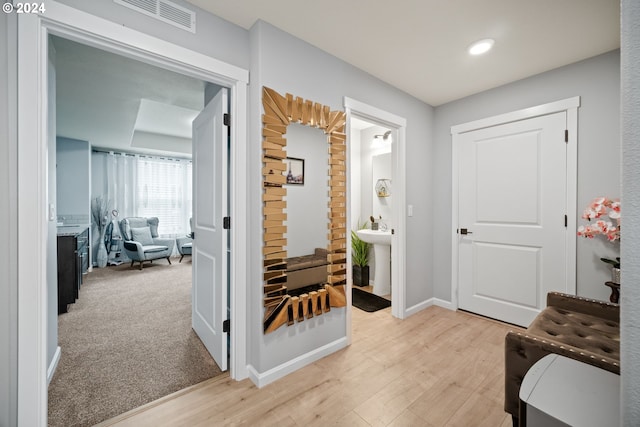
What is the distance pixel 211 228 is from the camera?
7.00ft

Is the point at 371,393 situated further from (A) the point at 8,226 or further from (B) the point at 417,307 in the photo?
(A) the point at 8,226

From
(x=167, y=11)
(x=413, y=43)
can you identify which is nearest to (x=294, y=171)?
(x=167, y=11)

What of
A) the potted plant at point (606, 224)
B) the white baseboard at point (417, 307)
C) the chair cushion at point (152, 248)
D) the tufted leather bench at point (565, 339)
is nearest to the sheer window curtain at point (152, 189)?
the chair cushion at point (152, 248)

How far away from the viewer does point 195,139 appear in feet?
8.41

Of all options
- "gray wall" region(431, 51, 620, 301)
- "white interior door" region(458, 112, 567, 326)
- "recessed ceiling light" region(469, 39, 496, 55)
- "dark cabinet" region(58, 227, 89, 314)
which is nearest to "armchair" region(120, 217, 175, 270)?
"dark cabinet" region(58, 227, 89, 314)

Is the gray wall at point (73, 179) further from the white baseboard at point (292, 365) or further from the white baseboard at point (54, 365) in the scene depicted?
the white baseboard at point (292, 365)

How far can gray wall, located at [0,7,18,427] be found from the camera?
1.21 meters

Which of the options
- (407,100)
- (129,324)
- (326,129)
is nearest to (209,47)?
(326,129)

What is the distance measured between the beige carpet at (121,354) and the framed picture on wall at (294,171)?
152 centimetres

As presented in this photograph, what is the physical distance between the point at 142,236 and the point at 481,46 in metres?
6.21

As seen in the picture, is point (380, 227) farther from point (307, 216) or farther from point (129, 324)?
point (129, 324)

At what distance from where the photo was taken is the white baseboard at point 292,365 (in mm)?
1840

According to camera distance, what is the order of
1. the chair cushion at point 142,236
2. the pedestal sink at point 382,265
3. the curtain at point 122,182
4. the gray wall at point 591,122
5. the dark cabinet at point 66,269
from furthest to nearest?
the curtain at point 122,182 → the chair cushion at point 142,236 → the pedestal sink at point 382,265 → the dark cabinet at point 66,269 → the gray wall at point 591,122

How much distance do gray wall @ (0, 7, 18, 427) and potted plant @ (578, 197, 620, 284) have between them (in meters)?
3.54
